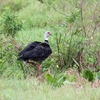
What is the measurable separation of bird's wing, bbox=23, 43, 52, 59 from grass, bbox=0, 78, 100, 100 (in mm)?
1428

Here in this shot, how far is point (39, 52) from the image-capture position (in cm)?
846

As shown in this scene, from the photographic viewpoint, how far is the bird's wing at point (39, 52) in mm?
8336

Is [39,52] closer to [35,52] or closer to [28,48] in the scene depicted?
[35,52]

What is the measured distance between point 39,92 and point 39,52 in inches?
95.7

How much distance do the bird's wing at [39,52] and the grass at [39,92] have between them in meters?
1.43

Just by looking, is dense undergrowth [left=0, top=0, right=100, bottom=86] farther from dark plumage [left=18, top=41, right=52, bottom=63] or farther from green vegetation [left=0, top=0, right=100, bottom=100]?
dark plumage [left=18, top=41, right=52, bottom=63]

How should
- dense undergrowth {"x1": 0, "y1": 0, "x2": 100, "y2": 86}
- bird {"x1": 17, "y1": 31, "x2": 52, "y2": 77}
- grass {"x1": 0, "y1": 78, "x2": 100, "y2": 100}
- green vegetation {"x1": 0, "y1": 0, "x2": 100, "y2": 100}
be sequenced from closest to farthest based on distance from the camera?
grass {"x1": 0, "y1": 78, "x2": 100, "y2": 100}, green vegetation {"x1": 0, "y1": 0, "x2": 100, "y2": 100}, bird {"x1": 17, "y1": 31, "x2": 52, "y2": 77}, dense undergrowth {"x1": 0, "y1": 0, "x2": 100, "y2": 86}

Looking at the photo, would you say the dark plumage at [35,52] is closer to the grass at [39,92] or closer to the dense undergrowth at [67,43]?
the dense undergrowth at [67,43]

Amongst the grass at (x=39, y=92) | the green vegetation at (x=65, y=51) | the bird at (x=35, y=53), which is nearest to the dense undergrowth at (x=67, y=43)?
the green vegetation at (x=65, y=51)

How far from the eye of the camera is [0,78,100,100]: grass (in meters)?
5.70

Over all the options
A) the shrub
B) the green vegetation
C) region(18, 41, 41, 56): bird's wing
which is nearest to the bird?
region(18, 41, 41, 56): bird's wing

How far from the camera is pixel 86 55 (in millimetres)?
9227

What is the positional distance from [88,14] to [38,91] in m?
4.21

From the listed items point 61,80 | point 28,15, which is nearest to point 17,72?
point 61,80
